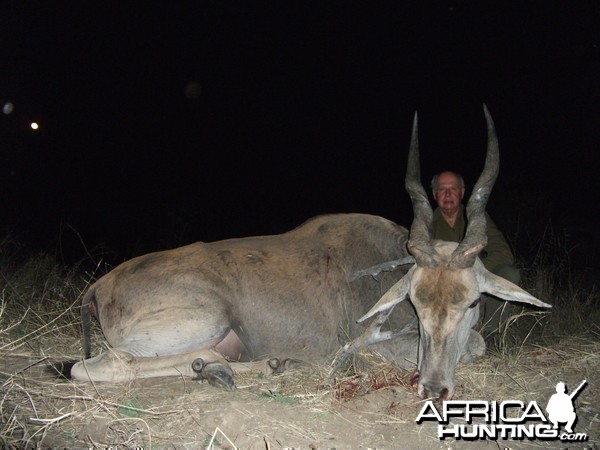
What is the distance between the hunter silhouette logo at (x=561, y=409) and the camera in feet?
10.3

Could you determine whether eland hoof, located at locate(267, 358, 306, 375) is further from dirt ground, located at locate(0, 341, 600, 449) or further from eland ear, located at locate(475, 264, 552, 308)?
eland ear, located at locate(475, 264, 552, 308)

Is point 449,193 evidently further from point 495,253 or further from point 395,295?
point 395,295

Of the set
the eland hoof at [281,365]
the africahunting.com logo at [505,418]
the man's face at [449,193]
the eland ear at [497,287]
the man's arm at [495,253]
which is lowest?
the eland hoof at [281,365]

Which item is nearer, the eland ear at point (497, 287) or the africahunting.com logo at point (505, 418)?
the africahunting.com logo at point (505, 418)

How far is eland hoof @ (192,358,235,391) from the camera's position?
139 inches

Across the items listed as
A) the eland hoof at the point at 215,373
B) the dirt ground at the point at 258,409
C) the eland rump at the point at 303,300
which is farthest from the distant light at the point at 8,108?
the eland hoof at the point at 215,373

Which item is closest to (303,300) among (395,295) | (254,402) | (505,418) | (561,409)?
(395,295)

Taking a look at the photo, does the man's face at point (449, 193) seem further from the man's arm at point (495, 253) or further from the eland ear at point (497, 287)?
the eland ear at point (497, 287)

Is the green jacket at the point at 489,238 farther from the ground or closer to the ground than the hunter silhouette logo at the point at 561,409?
farther from the ground

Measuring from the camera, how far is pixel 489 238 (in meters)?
5.40

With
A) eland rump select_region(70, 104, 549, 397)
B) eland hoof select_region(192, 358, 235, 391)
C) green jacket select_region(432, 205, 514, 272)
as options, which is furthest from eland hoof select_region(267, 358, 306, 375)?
green jacket select_region(432, 205, 514, 272)

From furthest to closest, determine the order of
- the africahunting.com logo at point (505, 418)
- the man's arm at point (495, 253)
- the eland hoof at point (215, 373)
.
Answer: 1. the man's arm at point (495, 253)
2. the eland hoof at point (215, 373)
3. the africahunting.com logo at point (505, 418)

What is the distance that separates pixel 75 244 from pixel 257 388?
32.1 ft

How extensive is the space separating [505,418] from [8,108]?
881 inches
